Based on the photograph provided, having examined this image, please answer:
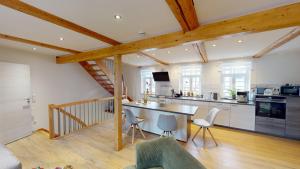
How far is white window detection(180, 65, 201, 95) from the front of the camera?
5500mm

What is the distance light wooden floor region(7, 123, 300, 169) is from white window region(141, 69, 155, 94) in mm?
3297

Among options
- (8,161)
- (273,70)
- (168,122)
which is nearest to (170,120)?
(168,122)

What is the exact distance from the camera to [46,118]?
4.47m

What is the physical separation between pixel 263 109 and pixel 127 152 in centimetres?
383

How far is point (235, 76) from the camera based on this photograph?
475cm

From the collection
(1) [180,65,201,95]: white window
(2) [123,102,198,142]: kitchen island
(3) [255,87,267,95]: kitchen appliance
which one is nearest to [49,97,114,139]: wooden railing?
(2) [123,102,198,142]: kitchen island

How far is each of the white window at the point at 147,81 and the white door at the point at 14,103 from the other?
4.46 m

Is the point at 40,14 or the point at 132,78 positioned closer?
the point at 40,14

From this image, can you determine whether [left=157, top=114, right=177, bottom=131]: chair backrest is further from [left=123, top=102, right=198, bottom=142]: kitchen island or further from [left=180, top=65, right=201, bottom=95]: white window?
[left=180, top=65, right=201, bottom=95]: white window

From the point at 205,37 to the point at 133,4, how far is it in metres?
1.17

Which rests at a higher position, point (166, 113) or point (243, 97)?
point (243, 97)

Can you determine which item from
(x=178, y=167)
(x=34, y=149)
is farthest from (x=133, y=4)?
(x=34, y=149)

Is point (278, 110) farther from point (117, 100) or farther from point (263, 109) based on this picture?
point (117, 100)

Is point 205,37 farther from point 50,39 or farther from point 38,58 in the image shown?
point 38,58
